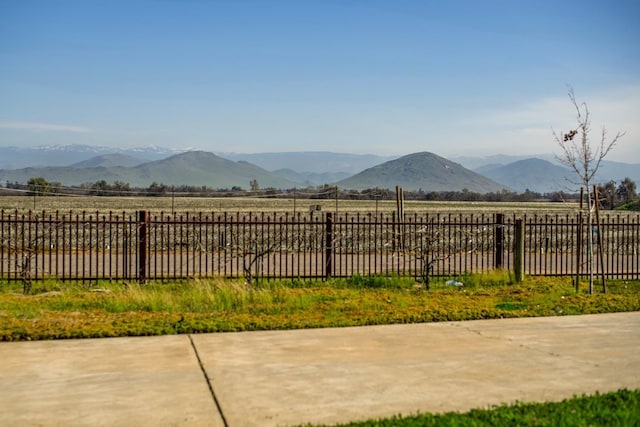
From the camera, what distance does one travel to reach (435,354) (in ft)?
29.3

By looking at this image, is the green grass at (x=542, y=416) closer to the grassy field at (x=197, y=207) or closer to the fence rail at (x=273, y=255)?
the fence rail at (x=273, y=255)

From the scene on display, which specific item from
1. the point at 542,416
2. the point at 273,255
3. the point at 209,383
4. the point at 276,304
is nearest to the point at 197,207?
the point at 273,255

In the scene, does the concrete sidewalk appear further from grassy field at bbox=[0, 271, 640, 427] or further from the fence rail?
the fence rail

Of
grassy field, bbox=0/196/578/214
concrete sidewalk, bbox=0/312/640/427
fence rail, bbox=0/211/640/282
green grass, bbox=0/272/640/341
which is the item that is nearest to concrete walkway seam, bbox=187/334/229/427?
concrete sidewalk, bbox=0/312/640/427

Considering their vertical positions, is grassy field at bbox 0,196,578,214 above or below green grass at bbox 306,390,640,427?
above

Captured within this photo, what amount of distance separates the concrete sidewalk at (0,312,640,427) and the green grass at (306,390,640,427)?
0.96 feet

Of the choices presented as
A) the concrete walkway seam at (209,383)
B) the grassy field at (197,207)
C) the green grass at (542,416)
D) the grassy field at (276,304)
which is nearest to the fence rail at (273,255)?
the grassy field at (276,304)

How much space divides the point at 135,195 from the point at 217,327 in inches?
3131

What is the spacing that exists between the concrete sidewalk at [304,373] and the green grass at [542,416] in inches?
11.5

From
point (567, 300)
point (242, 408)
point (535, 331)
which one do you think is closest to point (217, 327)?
point (242, 408)

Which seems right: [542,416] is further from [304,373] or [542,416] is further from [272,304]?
[272,304]

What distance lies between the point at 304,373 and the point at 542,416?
2.73m

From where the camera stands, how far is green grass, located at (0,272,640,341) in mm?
10664

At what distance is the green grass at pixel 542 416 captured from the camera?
6.11 m
